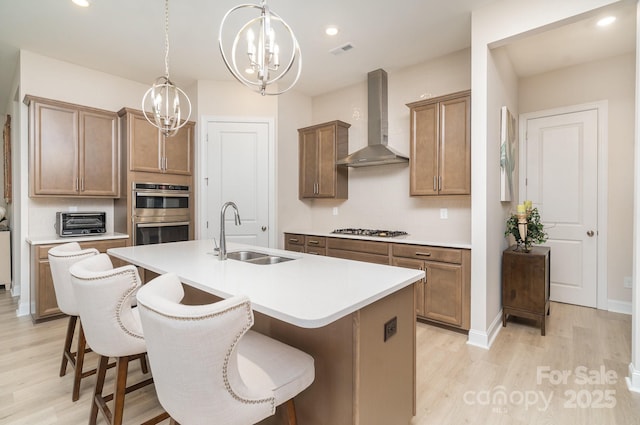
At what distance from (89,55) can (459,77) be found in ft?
13.7

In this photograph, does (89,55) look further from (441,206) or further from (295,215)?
(441,206)

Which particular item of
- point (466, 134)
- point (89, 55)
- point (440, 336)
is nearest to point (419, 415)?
point (440, 336)

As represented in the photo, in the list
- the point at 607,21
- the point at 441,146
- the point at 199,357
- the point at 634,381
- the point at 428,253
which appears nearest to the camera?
the point at 199,357

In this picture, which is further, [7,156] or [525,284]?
[7,156]

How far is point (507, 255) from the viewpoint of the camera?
10.3 feet

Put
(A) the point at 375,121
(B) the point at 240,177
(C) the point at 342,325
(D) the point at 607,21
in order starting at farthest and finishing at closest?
(B) the point at 240,177
(A) the point at 375,121
(D) the point at 607,21
(C) the point at 342,325

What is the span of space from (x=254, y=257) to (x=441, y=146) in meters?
2.21

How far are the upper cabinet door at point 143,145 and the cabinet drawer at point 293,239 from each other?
1.85m

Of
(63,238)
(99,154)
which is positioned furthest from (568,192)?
(63,238)

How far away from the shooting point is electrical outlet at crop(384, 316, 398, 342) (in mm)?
1456

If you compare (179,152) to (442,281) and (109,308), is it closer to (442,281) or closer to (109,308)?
(109,308)

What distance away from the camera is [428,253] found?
10.4 ft

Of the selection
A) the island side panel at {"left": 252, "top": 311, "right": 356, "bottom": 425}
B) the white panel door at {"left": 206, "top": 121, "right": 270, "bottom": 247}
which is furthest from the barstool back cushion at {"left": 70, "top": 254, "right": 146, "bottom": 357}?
the white panel door at {"left": 206, "top": 121, "right": 270, "bottom": 247}

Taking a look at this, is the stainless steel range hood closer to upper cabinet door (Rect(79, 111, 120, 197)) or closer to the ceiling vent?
the ceiling vent
